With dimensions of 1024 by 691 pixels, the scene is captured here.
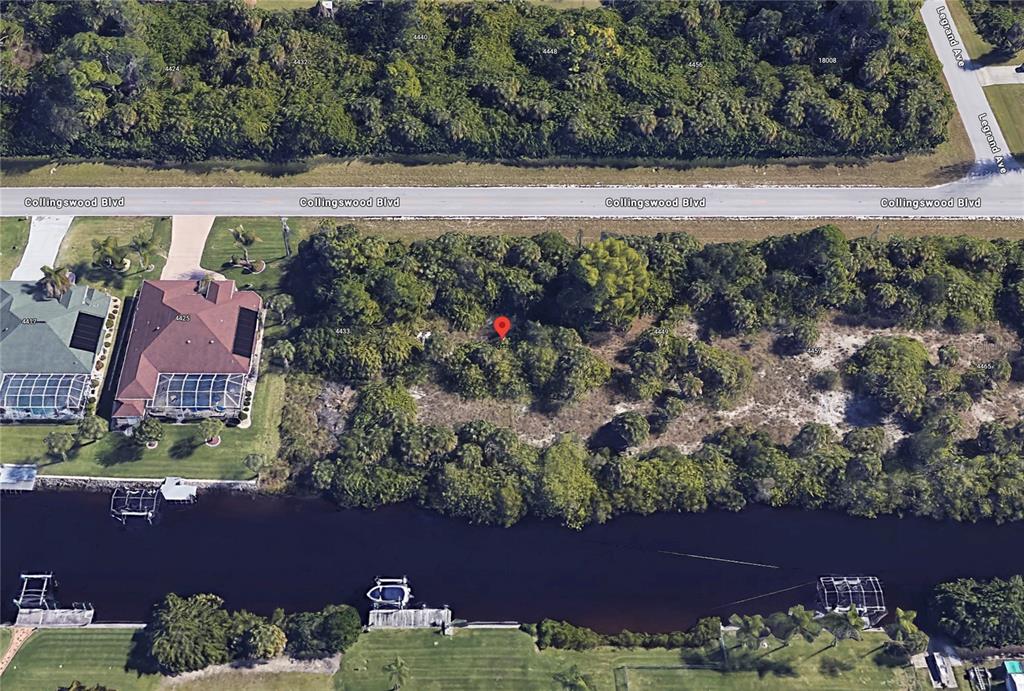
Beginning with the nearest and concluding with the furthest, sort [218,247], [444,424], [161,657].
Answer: [161,657] → [444,424] → [218,247]

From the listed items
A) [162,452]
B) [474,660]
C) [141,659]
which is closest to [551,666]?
[474,660]

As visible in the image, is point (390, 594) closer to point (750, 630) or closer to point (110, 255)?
point (750, 630)

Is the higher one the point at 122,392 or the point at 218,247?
the point at 218,247

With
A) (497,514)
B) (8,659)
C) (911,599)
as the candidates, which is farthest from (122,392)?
(911,599)

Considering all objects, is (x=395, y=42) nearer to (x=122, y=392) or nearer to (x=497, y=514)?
(x=122, y=392)

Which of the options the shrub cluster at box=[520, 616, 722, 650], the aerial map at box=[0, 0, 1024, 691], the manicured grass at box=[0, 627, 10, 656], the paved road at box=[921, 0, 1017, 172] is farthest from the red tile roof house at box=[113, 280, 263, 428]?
the paved road at box=[921, 0, 1017, 172]

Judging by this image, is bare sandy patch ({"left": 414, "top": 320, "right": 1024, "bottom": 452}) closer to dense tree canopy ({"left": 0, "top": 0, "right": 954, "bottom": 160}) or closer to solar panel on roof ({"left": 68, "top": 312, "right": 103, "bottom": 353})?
dense tree canopy ({"left": 0, "top": 0, "right": 954, "bottom": 160})
